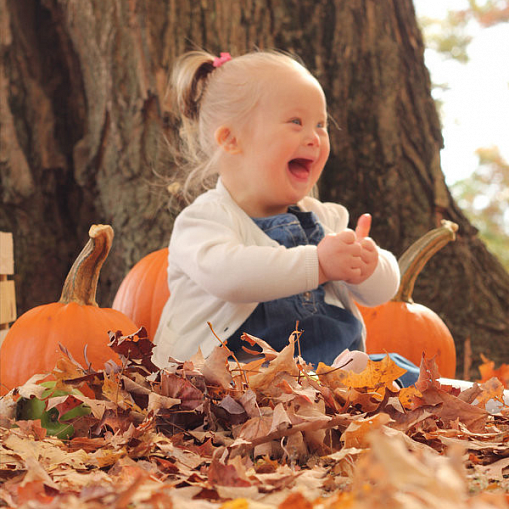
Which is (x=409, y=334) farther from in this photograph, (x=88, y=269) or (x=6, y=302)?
(x=6, y=302)

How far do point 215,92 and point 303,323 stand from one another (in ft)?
2.50

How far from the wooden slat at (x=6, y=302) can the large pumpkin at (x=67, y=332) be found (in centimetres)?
19

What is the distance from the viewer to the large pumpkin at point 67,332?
5.26 ft

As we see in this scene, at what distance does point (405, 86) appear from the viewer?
2.57 meters

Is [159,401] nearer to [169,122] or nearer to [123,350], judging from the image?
[123,350]

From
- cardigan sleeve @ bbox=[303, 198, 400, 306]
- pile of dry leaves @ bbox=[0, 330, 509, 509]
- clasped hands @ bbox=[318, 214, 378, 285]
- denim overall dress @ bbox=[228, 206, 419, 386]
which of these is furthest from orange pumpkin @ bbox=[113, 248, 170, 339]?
pile of dry leaves @ bbox=[0, 330, 509, 509]

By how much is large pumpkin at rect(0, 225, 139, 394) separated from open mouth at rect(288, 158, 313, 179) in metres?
0.55

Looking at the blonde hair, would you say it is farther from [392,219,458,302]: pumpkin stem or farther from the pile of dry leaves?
the pile of dry leaves

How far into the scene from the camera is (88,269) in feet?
5.58

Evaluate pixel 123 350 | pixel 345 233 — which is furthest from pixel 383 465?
pixel 345 233

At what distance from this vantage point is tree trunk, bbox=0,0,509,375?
2455 mm

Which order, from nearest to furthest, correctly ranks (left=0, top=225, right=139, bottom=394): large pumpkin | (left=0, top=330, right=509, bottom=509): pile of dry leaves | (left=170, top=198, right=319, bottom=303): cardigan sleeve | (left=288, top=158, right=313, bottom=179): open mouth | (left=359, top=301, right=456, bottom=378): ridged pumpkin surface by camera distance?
(left=0, top=330, right=509, bottom=509): pile of dry leaves < (left=170, top=198, right=319, bottom=303): cardigan sleeve < (left=0, top=225, right=139, bottom=394): large pumpkin < (left=288, top=158, right=313, bottom=179): open mouth < (left=359, top=301, right=456, bottom=378): ridged pumpkin surface

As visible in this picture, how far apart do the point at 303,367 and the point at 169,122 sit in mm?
1614

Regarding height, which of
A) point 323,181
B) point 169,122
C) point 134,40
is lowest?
point 323,181
